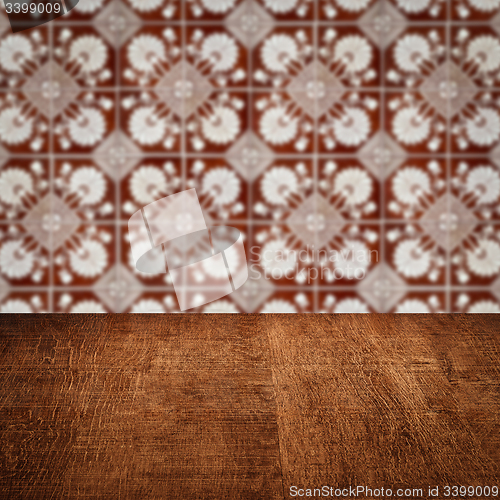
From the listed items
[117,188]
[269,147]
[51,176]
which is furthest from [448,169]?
[51,176]

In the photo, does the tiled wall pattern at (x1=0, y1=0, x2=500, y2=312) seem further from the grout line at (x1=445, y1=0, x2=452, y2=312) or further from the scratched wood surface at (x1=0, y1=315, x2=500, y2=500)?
the scratched wood surface at (x1=0, y1=315, x2=500, y2=500)

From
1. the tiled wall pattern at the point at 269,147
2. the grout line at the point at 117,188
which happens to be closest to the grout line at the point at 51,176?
the tiled wall pattern at the point at 269,147

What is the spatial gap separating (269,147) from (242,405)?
0.87 metres

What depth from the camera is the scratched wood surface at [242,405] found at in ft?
1.28

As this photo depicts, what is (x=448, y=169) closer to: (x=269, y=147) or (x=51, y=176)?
(x=269, y=147)

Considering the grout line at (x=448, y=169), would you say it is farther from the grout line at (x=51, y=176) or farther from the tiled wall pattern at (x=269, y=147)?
the grout line at (x=51, y=176)

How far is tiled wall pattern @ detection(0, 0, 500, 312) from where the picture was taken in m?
1.26

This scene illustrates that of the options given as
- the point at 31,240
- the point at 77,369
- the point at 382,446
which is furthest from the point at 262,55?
the point at 382,446

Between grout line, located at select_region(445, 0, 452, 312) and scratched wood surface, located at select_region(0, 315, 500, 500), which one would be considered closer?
scratched wood surface, located at select_region(0, 315, 500, 500)

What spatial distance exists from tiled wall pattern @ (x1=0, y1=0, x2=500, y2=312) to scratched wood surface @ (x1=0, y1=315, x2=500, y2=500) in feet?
1.92

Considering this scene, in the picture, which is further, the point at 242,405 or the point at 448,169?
the point at 448,169

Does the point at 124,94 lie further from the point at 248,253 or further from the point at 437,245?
the point at 437,245

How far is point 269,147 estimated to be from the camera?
50.8 inches

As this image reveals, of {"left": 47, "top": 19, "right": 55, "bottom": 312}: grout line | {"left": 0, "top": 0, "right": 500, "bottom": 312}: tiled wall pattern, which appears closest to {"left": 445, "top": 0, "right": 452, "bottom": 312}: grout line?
{"left": 0, "top": 0, "right": 500, "bottom": 312}: tiled wall pattern
